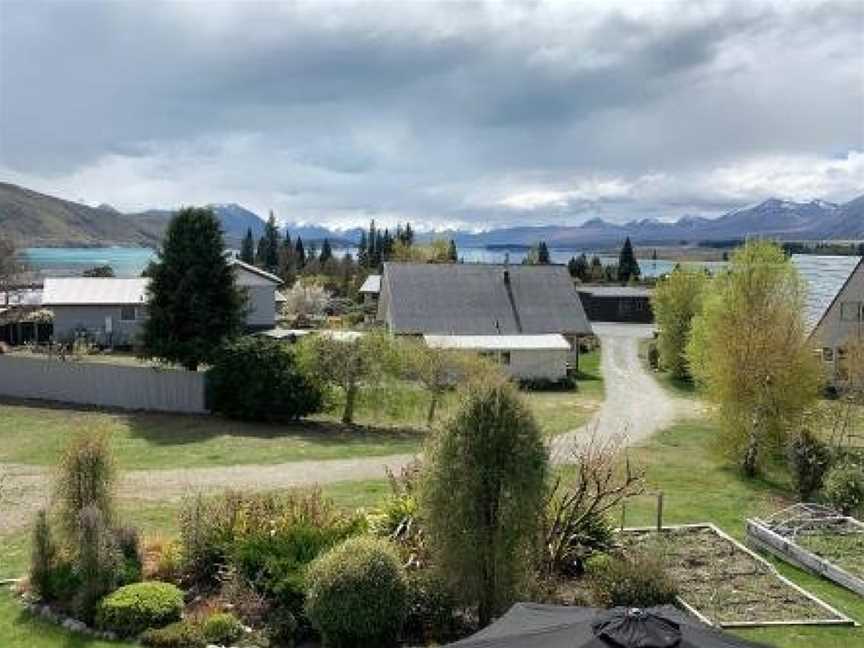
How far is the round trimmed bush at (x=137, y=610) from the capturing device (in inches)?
481

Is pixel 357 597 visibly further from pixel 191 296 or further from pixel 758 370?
pixel 191 296

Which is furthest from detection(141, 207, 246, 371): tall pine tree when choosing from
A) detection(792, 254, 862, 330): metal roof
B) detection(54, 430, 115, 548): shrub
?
detection(792, 254, 862, 330): metal roof

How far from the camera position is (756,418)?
27.3m

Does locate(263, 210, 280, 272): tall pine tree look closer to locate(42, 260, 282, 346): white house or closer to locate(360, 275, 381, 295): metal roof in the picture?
locate(360, 275, 381, 295): metal roof

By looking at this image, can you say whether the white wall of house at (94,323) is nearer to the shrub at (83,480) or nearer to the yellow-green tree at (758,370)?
the yellow-green tree at (758,370)

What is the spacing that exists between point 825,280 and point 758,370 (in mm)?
24363

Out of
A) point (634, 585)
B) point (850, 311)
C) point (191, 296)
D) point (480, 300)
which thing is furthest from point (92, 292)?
point (634, 585)

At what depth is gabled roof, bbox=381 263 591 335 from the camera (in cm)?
5406

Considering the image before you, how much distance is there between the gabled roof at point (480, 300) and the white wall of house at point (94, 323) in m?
15.6

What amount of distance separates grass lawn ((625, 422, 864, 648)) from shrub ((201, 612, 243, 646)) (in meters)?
6.86

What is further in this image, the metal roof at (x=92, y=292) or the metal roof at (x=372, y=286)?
the metal roof at (x=372, y=286)

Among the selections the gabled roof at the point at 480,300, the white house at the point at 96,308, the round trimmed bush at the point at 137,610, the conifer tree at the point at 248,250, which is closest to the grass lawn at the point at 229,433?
the round trimmed bush at the point at 137,610

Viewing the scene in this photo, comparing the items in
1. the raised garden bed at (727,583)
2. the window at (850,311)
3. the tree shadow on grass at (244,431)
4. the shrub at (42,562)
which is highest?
the window at (850,311)

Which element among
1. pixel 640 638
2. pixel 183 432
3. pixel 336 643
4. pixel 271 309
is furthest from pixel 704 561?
pixel 271 309
